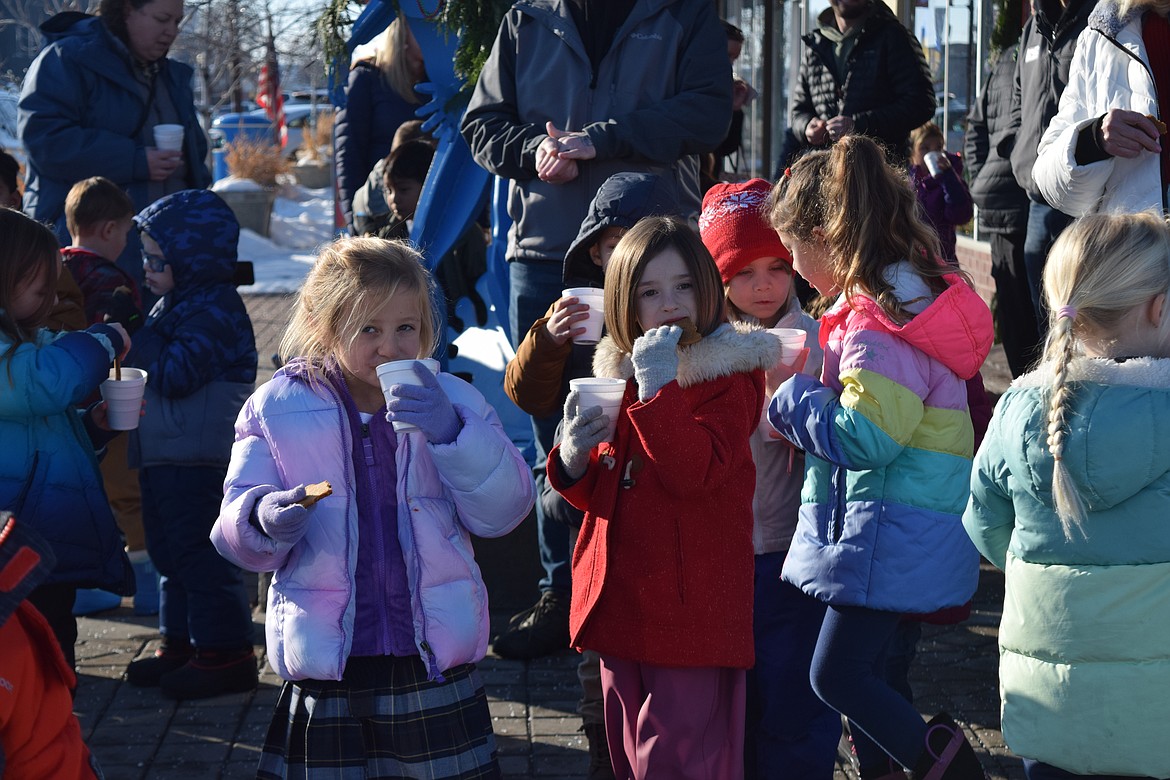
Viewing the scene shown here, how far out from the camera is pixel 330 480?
318 cm

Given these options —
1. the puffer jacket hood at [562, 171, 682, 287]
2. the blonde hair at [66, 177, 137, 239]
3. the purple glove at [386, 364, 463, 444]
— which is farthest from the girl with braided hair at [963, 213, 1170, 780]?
the blonde hair at [66, 177, 137, 239]

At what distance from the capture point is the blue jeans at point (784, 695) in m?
3.80

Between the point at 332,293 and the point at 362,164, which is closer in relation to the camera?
the point at 332,293

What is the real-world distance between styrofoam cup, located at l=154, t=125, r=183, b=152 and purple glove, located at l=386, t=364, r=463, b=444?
3.88 meters

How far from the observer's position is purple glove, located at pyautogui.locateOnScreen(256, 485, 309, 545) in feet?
9.78

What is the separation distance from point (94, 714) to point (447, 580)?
7.07 feet

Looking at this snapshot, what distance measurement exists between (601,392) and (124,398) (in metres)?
1.77

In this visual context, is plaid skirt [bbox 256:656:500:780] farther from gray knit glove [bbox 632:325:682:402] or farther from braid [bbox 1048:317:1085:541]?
braid [bbox 1048:317:1085:541]

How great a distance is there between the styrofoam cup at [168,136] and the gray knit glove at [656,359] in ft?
13.0

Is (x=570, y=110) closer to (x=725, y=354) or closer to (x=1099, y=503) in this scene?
(x=725, y=354)

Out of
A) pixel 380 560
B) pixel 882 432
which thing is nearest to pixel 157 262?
pixel 380 560

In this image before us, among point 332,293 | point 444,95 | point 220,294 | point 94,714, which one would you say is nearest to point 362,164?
point 444,95

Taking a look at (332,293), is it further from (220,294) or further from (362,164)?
(362,164)

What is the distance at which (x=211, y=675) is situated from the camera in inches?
190
